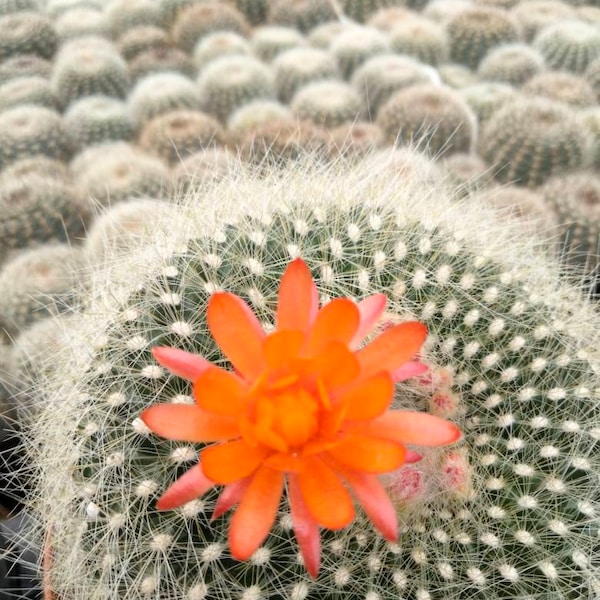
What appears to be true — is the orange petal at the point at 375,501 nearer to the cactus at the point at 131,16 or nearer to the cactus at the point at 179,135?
the cactus at the point at 179,135

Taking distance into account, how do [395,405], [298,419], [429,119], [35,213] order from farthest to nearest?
1. [429,119]
2. [35,213]
3. [395,405]
4. [298,419]

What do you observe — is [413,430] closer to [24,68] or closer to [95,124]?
[95,124]

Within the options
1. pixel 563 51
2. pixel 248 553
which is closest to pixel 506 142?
pixel 563 51

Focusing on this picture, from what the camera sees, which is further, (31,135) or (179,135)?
(31,135)

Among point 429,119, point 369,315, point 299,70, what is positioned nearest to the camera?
point 369,315

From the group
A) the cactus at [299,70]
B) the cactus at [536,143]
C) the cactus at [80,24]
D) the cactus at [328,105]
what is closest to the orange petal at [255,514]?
the cactus at [536,143]

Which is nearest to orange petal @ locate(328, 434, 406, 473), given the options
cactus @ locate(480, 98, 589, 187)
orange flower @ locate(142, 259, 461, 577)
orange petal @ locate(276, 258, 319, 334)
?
orange flower @ locate(142, 259, 461, 577)

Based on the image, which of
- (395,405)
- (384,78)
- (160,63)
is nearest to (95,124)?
(160,63)
